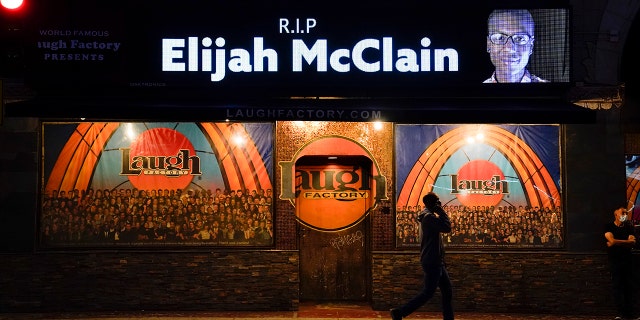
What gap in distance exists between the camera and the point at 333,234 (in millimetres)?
11016

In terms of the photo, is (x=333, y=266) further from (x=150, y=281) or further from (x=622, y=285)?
(x=622, y=285)

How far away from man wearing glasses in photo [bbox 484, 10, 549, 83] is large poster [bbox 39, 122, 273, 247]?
12.7ft

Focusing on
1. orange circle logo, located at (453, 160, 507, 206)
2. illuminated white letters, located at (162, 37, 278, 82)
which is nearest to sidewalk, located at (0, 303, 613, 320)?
orange circle logo, located at (453, 160, 507, 206)

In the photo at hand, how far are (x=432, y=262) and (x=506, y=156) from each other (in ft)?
9.77

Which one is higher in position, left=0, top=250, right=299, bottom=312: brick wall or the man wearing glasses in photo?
the man wearing glasses in photo

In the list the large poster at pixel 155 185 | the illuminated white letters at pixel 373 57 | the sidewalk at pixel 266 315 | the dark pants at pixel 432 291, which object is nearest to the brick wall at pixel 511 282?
the sidewalk at pixel 266 315

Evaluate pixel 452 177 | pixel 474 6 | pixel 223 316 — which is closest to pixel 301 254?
pixel 223 316

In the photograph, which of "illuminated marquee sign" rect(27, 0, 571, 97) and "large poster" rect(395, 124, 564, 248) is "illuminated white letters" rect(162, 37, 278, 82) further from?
"large poster" rect(395, 124, 564, 248)

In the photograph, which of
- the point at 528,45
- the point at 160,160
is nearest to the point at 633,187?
the point at 528,45

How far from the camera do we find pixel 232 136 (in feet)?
34.3

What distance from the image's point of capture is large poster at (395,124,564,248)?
34.2 feet

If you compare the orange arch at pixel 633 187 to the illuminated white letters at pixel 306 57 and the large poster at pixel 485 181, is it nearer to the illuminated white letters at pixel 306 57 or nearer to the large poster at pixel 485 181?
the large poster at pixel 485 181

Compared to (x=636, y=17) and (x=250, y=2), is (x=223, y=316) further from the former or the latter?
(x=636, y=17)

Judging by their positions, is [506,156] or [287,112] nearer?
[287,112]
